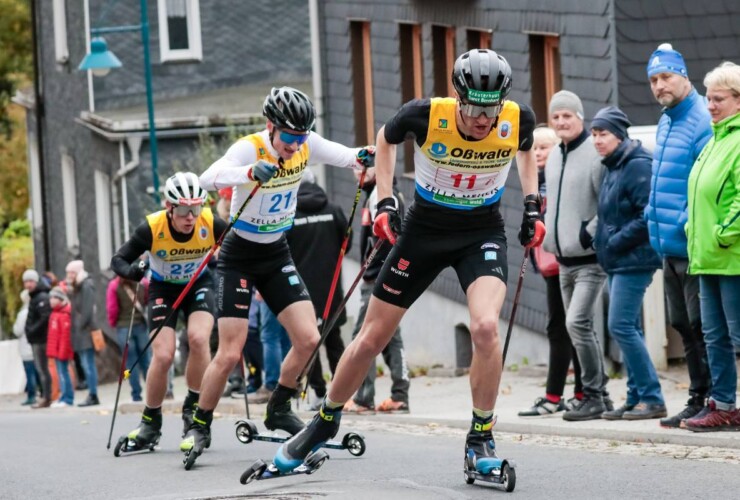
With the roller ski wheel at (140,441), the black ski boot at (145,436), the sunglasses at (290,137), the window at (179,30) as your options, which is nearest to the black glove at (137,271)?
the black ski boot at (145,436)

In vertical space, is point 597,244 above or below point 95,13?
below

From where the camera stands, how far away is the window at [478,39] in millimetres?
19206

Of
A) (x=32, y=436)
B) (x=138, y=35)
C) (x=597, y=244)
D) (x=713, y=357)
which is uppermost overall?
(x=138, y=35)

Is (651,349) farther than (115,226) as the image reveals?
No

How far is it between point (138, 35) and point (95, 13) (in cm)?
96

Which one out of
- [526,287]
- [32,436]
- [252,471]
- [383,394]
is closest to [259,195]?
[252,471]

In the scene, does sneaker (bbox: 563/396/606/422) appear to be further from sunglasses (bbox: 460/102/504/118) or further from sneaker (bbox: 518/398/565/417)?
sunglasses (bbox: 460/102/504/118)

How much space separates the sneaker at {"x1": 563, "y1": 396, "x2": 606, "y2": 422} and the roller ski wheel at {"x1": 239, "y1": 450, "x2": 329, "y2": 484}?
312 cm

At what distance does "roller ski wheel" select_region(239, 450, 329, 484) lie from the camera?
8828 millimetres

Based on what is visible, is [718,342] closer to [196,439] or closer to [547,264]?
[547,264]

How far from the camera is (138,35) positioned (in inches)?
1176

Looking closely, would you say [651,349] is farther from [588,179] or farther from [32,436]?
[32,436]

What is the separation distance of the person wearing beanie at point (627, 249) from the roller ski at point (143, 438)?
3335 mm

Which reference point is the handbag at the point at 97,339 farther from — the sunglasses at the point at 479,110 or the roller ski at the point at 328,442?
the sunglasses at the point at 479,110
